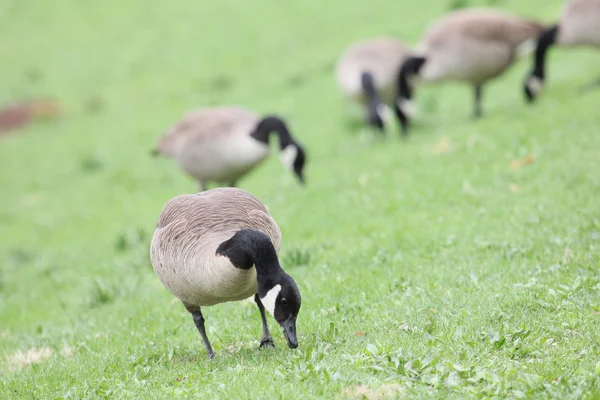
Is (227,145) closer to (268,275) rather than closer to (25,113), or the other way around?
(268,275)

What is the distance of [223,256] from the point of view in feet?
19.2

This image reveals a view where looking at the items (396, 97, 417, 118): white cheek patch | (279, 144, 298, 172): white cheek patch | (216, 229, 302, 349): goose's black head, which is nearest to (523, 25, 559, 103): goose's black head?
(396, 97, 417, 118): white cheek patch

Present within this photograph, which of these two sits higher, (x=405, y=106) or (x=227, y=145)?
(x=227, y=145)

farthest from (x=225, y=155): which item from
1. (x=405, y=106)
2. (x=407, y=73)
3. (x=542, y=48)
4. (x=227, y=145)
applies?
(x=542, y=48)

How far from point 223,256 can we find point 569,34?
1082 centimetres

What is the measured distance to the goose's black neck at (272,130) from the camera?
38.6 feet

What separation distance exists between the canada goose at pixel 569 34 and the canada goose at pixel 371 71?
9.09 feet

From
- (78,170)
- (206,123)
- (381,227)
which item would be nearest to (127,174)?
(78,170)

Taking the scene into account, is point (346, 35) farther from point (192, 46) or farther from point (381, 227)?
point (381, 227)

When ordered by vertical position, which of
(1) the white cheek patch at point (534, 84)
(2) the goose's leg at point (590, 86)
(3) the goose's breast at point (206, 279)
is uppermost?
(3) the goose's breast at point (206, 279)

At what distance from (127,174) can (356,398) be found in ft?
49.1

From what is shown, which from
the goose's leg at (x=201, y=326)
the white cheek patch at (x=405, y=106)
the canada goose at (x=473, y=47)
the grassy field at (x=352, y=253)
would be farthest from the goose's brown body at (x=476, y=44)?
the goose's leg at (x=201, y=326)

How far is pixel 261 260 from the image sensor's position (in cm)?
570

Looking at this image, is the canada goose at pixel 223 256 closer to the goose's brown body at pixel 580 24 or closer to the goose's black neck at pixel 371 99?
the goose's black neck at pixel 371 99
